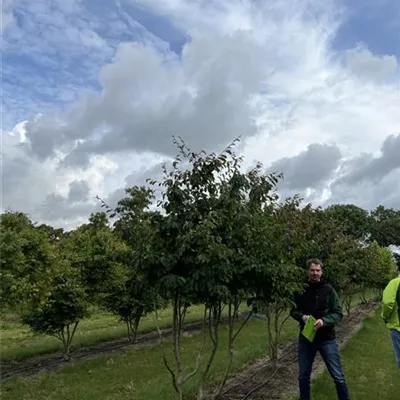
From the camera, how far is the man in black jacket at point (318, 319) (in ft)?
21.1

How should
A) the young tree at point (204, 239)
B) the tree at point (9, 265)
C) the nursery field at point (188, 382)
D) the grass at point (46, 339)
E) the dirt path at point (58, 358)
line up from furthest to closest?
the grass at point (46, 339) → the dirt path at point (58, 358) → the tree at point (9, 265) → the nursery field at point (188, 382) → the young tree at point (204, 239)

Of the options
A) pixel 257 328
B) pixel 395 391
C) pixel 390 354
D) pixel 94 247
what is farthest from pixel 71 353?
pixel 395 391

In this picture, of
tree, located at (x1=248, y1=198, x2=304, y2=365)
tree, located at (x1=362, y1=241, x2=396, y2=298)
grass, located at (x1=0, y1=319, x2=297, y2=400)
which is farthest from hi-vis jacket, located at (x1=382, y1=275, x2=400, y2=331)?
tree, located at (x1=362, y1=241, x2=396, y2=298)

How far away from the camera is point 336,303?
6.60 m

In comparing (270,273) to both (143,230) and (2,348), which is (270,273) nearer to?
(143,230)

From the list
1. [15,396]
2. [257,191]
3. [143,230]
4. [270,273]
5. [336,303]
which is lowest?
[15,396]

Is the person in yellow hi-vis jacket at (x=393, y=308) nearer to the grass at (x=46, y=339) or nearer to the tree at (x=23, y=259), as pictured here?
the tree at (x=23, y=259)

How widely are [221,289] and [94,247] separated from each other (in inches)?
552

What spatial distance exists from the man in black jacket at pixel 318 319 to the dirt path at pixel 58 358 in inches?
418

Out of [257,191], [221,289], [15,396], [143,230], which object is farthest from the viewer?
[15,396]

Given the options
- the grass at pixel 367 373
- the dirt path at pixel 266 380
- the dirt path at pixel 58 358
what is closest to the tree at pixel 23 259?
the dirt path at pixel 58 358

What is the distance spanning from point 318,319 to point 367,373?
5195mm

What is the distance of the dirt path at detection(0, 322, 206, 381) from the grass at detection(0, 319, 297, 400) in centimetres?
99

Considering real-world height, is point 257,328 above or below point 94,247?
below
